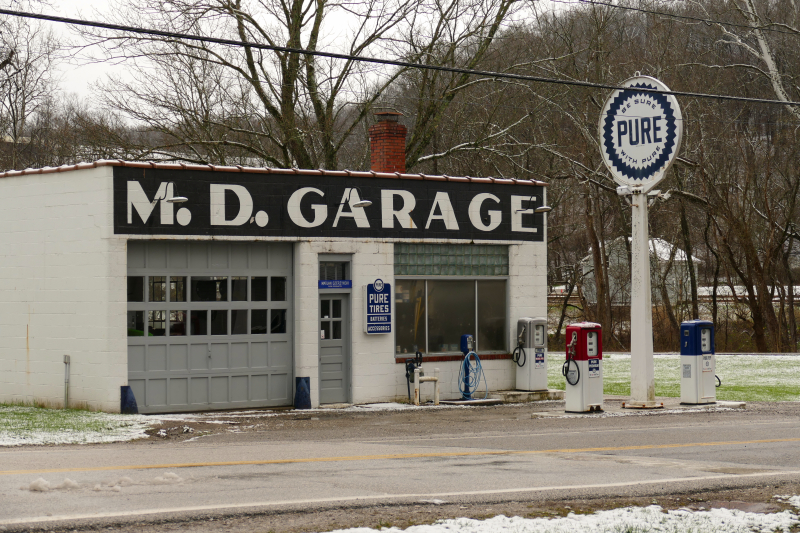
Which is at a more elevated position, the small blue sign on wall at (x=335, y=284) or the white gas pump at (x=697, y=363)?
the small blue sign on wall at (x=335, y=284)

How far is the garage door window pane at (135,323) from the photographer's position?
1628cm

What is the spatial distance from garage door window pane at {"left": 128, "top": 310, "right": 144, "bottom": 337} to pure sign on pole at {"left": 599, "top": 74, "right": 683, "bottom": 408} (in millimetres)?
8371

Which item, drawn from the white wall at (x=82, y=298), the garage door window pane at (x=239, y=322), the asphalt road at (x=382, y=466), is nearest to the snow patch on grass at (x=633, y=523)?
the asphalt road at (x=382, y=466)

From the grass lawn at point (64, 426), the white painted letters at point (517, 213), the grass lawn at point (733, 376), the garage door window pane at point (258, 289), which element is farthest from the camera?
the grass lawn at point (733, 376)

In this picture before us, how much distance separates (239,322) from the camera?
17266 mm

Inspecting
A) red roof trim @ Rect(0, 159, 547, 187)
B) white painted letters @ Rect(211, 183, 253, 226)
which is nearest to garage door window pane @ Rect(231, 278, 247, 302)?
white painted letters @ Rect(211, 183, 253, 226)

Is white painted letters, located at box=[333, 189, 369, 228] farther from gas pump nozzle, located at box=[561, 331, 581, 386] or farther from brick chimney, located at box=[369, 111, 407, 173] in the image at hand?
gas pump nozzle, located at box=[561, 331, 581, 386]

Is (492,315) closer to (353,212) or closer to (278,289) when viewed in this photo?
(353,212)

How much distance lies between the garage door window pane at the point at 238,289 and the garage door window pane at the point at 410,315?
116 inches

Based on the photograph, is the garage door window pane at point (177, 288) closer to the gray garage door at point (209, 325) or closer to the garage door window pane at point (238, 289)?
the gray garage door at point (209, 325)

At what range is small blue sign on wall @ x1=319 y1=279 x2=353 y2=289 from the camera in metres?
17.8

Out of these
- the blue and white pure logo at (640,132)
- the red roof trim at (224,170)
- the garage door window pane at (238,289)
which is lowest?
the garage door window pane at (238,289)

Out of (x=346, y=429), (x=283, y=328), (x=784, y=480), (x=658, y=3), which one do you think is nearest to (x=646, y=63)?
(x=658, y=3)

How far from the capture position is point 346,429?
575 inches
